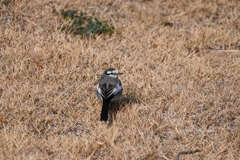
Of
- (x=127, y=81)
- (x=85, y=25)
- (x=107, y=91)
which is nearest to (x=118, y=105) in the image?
(x=107, y=91)

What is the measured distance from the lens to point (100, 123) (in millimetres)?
5418

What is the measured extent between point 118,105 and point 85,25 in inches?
147

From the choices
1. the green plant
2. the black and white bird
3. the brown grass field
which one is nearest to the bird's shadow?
the brown grass field

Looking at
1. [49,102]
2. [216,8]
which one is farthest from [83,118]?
[216,8]

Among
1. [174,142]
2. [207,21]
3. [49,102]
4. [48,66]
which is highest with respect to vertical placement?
[207,21]

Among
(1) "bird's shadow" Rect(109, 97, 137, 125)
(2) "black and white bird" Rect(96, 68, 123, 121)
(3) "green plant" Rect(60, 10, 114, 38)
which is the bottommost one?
(1) "bird's shadow" Rect(109, 97, 137, 125)

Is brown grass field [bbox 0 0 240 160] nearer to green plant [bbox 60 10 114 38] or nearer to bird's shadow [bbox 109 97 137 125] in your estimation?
bird's shadow [bbox 109 97 137 125]

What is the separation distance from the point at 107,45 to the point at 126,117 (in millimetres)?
3240

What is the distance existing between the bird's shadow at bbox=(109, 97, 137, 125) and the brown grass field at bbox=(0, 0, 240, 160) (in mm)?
34

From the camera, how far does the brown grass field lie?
4965mm

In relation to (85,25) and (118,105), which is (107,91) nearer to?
(118,105)

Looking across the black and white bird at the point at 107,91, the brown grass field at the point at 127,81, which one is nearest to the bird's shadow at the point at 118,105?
the brown grass field at the point at 127,81

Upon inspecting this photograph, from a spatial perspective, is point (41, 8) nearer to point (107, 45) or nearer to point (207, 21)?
point (107, 45)

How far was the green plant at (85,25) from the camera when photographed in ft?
28.1
